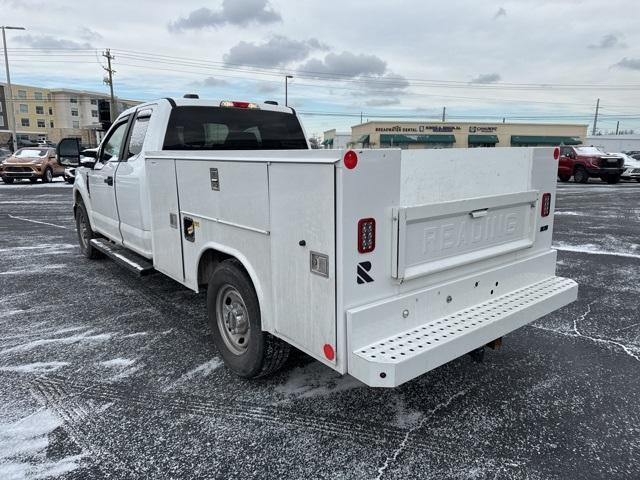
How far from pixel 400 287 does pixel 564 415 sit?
1.47 m

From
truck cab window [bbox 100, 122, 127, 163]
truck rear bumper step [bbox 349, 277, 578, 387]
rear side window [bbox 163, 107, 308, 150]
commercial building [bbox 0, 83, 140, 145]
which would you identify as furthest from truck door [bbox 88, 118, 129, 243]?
commercial building [bbox 0, 83, 140, 145]

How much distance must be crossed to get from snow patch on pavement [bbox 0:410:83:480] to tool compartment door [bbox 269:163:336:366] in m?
1.43

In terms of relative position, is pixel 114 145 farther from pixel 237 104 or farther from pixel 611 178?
pixel 611 178

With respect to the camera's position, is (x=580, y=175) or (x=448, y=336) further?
(x=580, y=175)

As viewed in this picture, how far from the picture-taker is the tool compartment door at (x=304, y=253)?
8.68ft

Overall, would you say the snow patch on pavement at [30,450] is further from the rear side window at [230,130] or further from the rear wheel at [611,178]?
the rear wheel at [611,178]

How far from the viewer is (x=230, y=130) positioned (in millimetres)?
5332

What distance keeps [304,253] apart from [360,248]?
345 millimetres

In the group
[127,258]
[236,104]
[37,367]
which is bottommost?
[37,367]

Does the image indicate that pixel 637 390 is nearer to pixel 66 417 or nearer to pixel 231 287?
pixel 231 287

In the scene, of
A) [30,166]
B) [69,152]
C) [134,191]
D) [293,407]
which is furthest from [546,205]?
[30,166]

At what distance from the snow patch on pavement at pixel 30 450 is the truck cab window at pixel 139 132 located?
2.77m

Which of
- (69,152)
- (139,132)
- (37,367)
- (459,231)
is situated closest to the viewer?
(459,231)

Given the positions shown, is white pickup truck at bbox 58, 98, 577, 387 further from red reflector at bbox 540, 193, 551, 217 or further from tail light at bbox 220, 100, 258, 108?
tail light at bbox 220, 100, 258, 108
